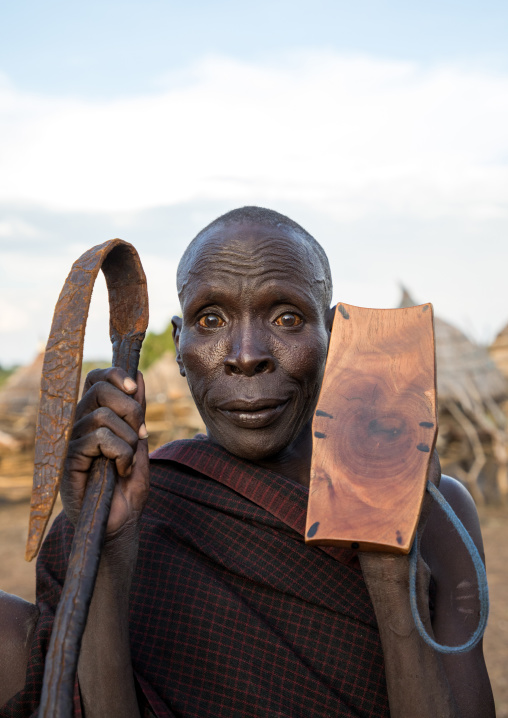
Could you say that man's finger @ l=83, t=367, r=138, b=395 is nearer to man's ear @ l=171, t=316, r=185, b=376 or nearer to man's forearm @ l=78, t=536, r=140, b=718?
man's forearm @ l=78, t=536, r=140, b=718

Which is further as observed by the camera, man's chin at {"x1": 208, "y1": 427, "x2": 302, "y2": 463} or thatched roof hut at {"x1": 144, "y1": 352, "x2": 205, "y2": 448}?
thatched roof hut at {"x1": 144, "y1": 352, "x2": 205, "y2": 448}

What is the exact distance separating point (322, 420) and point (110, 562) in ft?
2.14

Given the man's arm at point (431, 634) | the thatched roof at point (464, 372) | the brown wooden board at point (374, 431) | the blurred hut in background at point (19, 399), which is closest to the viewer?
the brown wooden board at point (374, 431)

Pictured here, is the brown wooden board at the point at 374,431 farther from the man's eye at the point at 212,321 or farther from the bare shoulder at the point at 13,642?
the bare shoulder at the point at 13,642

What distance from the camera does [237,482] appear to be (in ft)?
7.50

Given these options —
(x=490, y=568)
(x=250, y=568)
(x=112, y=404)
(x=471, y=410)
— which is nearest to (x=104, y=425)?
(x=112, y=404)

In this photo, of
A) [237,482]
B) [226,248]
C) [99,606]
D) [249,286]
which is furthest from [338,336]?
[99,606]

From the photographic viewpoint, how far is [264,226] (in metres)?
2.22

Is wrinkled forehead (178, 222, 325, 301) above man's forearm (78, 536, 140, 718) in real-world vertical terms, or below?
above

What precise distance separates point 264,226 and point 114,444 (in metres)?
0.95

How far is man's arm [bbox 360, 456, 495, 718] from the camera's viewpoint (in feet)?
5.54

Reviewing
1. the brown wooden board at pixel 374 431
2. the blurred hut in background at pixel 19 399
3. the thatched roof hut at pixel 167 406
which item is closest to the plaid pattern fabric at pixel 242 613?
the brown wooden board at pixel 374 431

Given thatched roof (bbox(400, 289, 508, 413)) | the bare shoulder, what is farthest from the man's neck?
thatched roof (bbox(400, 289, 508, 413))

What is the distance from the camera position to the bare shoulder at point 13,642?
6.75ft
